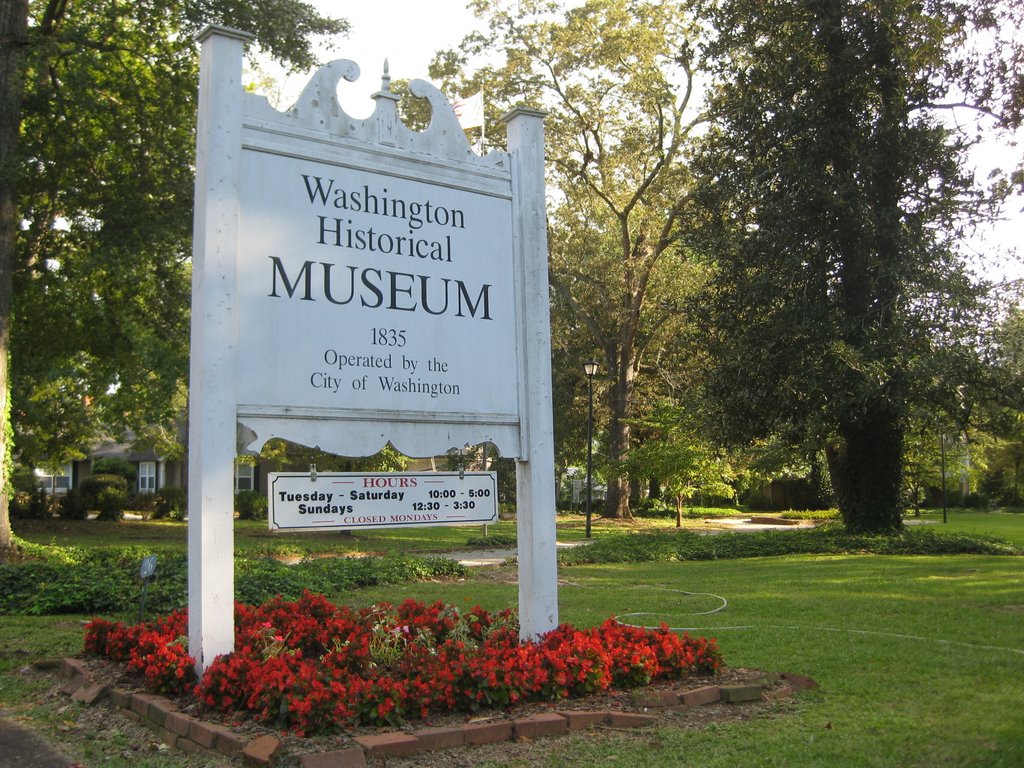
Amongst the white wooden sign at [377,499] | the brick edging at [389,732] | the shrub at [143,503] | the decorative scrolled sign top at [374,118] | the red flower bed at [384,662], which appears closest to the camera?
the brick edging at [389,732]

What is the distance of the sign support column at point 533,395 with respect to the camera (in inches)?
263

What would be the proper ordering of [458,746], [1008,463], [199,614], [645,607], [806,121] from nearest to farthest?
[458,746] → [199,614] → [645,607] → [806,121] → [1008,463]

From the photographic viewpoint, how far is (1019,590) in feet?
39.9

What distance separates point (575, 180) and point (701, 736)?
28.6 metres

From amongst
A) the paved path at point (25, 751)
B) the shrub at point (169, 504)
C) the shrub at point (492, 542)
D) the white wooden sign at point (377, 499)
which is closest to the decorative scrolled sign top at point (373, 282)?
the white wooden sign at point (377, 499)

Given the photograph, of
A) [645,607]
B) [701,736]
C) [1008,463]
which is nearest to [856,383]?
[645,607]

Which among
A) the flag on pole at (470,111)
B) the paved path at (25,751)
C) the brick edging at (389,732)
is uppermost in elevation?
the flag on pole at (470,111)

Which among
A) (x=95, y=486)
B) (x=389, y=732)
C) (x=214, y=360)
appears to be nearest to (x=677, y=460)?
(x=95, y=486)

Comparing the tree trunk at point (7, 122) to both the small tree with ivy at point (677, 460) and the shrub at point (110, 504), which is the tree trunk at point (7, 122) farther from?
the small tree with ivy at point (677, 460)

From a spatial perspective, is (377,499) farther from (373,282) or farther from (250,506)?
(250,506)

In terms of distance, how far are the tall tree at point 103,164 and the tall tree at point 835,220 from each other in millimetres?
8871

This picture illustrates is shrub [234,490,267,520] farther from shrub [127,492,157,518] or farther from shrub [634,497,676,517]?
shrub [634,497,676,517]

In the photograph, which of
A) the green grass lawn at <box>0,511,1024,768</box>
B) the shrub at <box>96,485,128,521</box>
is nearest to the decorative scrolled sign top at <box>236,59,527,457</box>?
the green grass lawn at <box>0,511,1024,768</box>

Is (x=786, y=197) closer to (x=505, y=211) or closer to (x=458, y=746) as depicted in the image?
(x=505, y=211)
